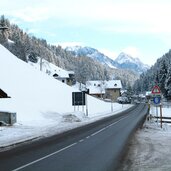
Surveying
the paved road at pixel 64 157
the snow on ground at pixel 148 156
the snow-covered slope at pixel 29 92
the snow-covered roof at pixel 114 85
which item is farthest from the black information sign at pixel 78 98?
the snow-covered roof at pixel 114 85

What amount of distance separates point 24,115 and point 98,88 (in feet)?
378

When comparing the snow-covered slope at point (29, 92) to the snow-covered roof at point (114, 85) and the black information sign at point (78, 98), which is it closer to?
the black information sign at point (78, 98)

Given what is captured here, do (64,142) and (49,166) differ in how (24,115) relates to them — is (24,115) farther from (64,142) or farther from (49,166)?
(49,166)

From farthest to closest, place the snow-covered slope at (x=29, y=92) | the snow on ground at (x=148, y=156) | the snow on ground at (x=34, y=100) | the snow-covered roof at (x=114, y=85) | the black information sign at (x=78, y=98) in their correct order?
the snow-covered roof at (x=114, y=85)
the black information sign at (x=78, y=98)
the snow-covered slope at (x=29, y=92)
the snow on ground at (x=34, y=100)
the snow on ground at (x=148, y=156)

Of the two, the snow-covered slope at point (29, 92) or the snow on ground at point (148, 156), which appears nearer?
the snow on ground at point (148, 156)


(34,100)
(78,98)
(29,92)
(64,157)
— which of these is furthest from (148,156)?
(29,92)

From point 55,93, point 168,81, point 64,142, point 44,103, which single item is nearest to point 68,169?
point 64,142

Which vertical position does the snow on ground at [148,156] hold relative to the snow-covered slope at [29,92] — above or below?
below

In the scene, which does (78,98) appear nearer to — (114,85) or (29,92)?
(29,92)

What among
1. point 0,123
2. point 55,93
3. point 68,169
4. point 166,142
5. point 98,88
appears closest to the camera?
point 68,169

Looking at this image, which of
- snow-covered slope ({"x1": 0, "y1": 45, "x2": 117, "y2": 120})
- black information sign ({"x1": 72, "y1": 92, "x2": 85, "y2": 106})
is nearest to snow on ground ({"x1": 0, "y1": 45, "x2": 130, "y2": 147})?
snow-covered slope ({"x1": 0, "y1": 45, "x2": 117, "y2": 120})

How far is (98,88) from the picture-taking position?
15025cm

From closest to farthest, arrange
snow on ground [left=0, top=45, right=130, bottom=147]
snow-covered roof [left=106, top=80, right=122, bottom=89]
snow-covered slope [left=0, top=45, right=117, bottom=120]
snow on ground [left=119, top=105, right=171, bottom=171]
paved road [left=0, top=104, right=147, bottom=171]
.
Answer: snow on ground [left=119, top=105, right=171, bottom=171], paved road [left=0, top=104, right=147, bottom=171], snow on ground [left=0, top=45, right=130, bottom=147], snow-covered slope [left=0, top=45, right=117, bottom=120], snow-covered roof [left=106, top=80, right=122, bottom=89]

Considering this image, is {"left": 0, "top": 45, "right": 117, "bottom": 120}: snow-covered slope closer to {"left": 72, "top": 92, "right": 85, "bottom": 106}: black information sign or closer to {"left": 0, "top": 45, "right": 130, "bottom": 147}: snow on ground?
{"left": 0, "top": 45, "right": 130, "bottom": 147}: snow on ground
